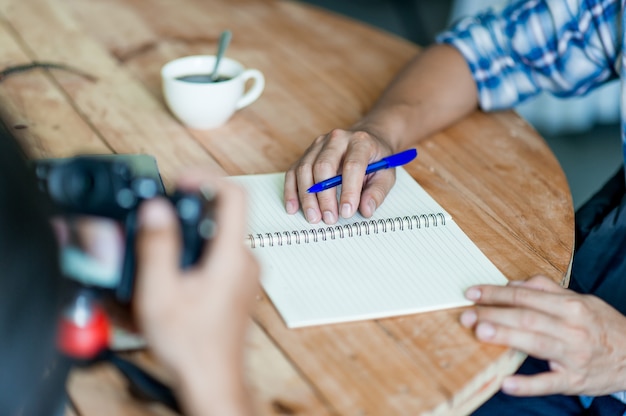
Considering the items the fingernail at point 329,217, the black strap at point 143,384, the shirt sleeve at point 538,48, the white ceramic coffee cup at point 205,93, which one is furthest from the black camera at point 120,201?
the shirt sleeve at point 538,48

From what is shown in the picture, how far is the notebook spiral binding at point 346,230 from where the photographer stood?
32.3 inches

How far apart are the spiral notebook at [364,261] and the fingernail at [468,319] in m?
0.02

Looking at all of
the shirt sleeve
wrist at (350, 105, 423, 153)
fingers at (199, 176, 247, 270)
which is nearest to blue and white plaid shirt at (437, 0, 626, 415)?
the shirt sleeve

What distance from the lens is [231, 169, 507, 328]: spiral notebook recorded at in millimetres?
746

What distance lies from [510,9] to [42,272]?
94cm

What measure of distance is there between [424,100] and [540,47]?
0.21 metres

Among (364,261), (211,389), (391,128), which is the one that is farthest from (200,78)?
(211,389)

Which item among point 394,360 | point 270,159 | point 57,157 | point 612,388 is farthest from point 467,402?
point 57,157

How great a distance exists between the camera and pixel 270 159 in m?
1.01

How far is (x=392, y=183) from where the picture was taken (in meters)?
0.94

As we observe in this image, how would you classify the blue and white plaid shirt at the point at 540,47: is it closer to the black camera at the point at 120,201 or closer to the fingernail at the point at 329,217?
the fingernail at the point at 329,217

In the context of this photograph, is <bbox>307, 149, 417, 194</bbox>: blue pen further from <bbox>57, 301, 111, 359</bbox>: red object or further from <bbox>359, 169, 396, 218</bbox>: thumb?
<bbox>57, 301, 111, 359</bbox>: red object

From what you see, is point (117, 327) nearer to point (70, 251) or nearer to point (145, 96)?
point (70, 251)

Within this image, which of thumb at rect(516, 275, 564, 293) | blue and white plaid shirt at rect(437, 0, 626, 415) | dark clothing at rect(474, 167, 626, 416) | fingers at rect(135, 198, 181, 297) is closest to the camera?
fingers at rect(135, 198, 181, 297)
